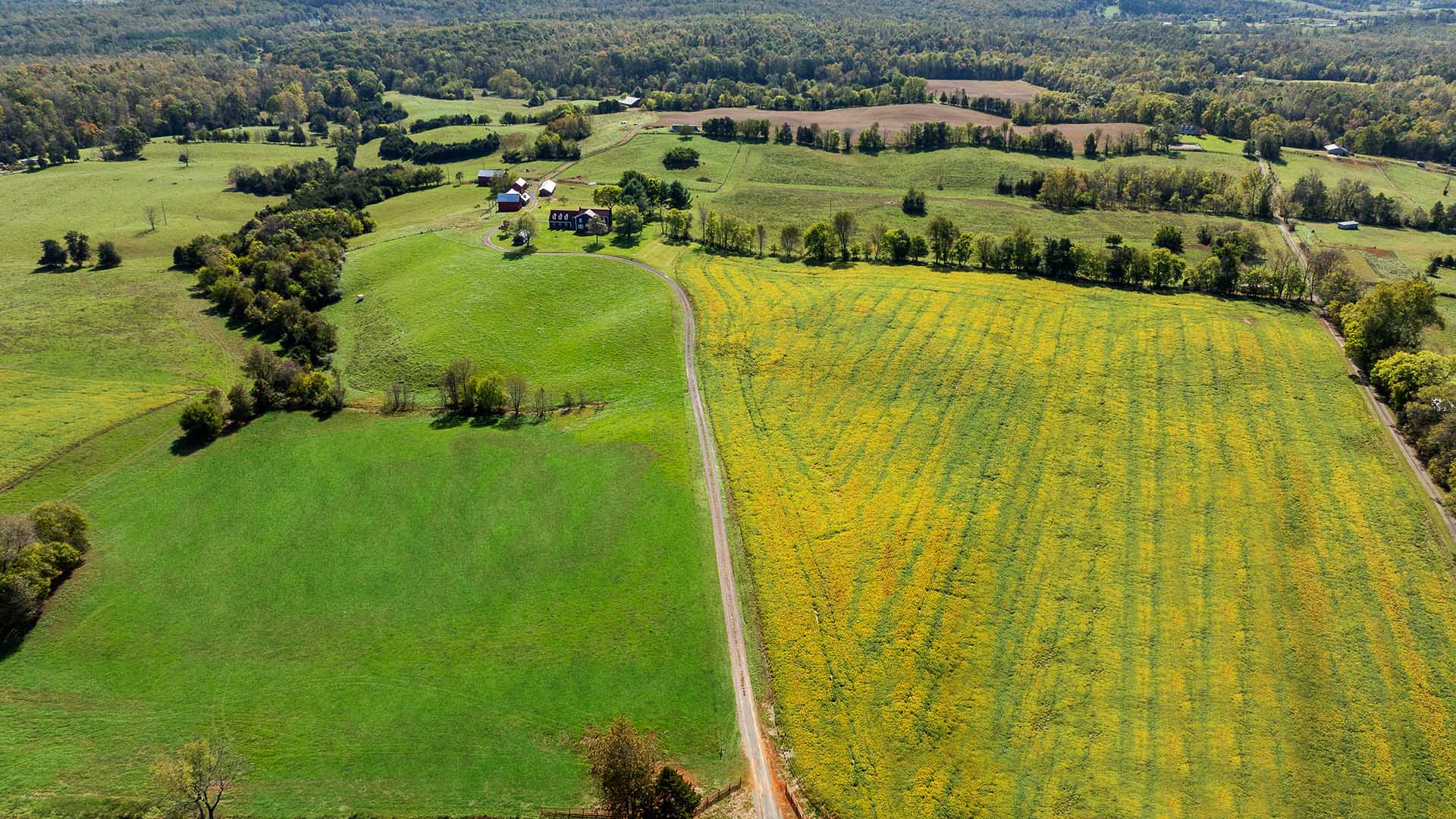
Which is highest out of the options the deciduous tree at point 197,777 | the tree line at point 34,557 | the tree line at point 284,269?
the tree line at point 284,269

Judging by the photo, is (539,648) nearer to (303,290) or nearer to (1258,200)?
(303,290)

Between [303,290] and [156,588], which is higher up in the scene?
[303,290]

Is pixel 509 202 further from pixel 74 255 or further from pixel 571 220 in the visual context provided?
pixel 74 255

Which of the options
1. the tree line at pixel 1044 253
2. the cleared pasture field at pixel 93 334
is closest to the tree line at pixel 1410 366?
the tree line at pixel 1044 253

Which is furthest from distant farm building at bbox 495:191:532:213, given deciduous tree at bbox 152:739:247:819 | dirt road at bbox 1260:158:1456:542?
dirt road at bbox 1260:158:1456:542

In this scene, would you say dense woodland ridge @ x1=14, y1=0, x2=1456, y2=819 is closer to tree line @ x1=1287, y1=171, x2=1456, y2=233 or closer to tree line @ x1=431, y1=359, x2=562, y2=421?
tree line @ x1=431, y1=359, x2=562, y2=421

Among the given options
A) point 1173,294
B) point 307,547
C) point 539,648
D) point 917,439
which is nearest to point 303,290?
point 307,547

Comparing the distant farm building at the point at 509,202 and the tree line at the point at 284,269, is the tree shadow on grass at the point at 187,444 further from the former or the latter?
the distant farm building at the point at 509,202
